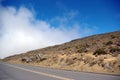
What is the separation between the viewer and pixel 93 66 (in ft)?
73.5

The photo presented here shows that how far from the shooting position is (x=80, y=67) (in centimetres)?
2455

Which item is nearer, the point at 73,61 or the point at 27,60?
the point at 73,61

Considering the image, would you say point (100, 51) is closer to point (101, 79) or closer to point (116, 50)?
point (116, 50)

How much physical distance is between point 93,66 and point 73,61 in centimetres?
618

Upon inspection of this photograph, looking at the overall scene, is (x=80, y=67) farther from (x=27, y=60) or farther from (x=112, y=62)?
(x=27, y=60)

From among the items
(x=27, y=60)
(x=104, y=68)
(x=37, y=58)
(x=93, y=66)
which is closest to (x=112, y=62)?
(x=104, y=68)

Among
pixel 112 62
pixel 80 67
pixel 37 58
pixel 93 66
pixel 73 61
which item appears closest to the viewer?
pixel 112 62

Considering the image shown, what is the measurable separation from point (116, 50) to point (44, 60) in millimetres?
15783

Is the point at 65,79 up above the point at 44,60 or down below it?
below

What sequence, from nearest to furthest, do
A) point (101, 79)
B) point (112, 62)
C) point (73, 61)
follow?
point (101, 79), point (112, 62), point (73, 61)

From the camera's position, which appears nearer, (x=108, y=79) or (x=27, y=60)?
(x=108, y=79)

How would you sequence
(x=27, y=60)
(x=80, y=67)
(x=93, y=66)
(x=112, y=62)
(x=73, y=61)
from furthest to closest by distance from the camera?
(x=27, y=60) < (x=73, y=61) < (x=80, y=67) < (x=93, y=66) < (x=112, y=62)

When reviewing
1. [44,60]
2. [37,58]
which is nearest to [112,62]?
[44,60]

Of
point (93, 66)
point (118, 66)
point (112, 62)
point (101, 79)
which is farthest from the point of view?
point (93, 66)
